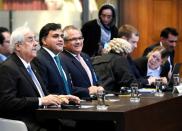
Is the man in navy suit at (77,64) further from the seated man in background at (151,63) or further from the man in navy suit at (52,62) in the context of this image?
the seated man in background at (151,63)

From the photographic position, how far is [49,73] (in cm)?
455

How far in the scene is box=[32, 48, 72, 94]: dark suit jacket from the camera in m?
4.52

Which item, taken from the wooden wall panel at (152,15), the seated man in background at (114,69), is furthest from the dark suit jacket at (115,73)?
the wooden wall panel at (152,15)

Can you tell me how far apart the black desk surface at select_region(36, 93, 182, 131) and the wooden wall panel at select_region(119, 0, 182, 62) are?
4585 mm

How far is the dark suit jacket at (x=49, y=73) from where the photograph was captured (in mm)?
4516

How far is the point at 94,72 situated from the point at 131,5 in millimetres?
4338

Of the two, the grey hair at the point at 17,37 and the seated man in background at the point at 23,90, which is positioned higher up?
the grey hair at the point at 17,37

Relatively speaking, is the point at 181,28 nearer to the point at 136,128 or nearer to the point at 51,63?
the point at 51,63

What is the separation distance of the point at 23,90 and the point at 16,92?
7 cm

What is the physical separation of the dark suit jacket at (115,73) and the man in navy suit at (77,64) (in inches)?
4.7

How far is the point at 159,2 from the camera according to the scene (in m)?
9.38

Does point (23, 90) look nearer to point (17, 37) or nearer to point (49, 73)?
point (17, 37)

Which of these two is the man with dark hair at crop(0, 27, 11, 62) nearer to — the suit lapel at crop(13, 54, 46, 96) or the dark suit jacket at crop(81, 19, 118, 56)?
the dark suit jacket at crop(81, 19, 118, 56)

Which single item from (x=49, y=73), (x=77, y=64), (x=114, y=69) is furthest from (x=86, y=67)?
(x=49, y=73)
